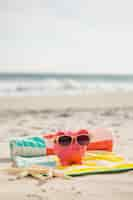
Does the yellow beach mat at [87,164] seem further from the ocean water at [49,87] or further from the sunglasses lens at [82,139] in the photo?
the ocean water at [49,87]

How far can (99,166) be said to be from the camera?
11.4 ft

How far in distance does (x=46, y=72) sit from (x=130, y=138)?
109 ft

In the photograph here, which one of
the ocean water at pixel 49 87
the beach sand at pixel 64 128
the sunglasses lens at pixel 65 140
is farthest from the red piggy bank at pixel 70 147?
the ocean water at pixel 49 87

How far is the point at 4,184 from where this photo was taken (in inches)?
117

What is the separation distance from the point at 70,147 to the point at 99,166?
1.01 feet

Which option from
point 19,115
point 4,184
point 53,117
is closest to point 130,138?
point 4,184

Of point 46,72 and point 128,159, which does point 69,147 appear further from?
point 46,72

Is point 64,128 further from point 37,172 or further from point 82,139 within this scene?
point 37,172

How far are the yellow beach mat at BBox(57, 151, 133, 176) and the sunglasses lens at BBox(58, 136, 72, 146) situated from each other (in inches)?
8.1

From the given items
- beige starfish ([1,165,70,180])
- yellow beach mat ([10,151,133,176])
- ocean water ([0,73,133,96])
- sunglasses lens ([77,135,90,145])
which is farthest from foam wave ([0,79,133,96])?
beige starfish ([1,165,70,180])

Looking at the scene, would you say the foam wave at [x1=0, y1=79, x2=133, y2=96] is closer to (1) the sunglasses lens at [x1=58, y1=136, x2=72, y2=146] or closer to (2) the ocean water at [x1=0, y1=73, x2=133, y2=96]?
(2) the ocean water at [x1=0, y1=73, x2=133, y2=96]

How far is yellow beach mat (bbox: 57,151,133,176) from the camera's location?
3329 mm

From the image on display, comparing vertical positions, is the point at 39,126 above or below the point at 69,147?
below

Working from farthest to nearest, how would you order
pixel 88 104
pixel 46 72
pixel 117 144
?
pixel 46 72, pixel 88 104, pixel 117 144
